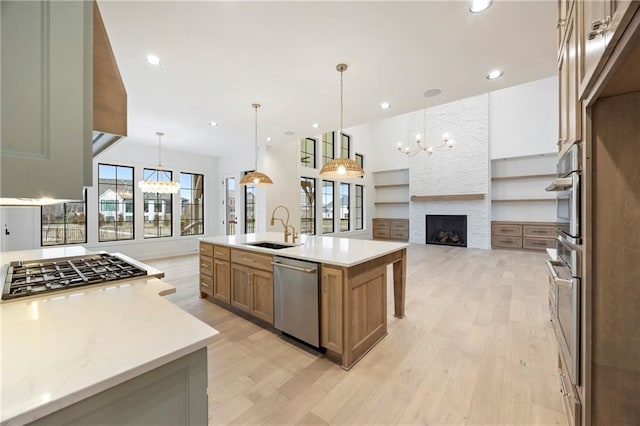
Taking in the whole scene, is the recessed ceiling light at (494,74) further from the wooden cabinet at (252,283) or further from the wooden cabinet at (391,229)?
the wooden cabinet at (391,229)

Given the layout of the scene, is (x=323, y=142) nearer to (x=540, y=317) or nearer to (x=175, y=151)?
(x=175, y=151)

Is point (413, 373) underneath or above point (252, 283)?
underneath

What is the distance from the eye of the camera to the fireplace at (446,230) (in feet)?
26.3

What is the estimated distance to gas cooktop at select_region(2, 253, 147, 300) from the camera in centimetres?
130

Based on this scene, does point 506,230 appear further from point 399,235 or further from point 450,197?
point 399,235

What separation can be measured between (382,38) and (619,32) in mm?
1959

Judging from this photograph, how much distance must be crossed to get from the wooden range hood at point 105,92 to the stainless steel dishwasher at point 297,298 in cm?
160

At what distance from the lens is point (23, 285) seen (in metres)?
1.33

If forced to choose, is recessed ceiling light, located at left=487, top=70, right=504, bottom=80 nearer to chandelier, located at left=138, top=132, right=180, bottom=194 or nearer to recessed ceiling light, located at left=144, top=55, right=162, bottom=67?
recessed ceiling light, located at left=144, top=55, right=162, bottom=67

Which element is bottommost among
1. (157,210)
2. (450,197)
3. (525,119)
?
(157,210)

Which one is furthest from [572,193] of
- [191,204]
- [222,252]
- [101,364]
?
[191,204]

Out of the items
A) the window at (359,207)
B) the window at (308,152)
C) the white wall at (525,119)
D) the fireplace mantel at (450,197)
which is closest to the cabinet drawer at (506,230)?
the fireplace mantel at (450,197)

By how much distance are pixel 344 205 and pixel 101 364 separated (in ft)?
28.6

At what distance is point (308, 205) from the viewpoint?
7.81 metres
